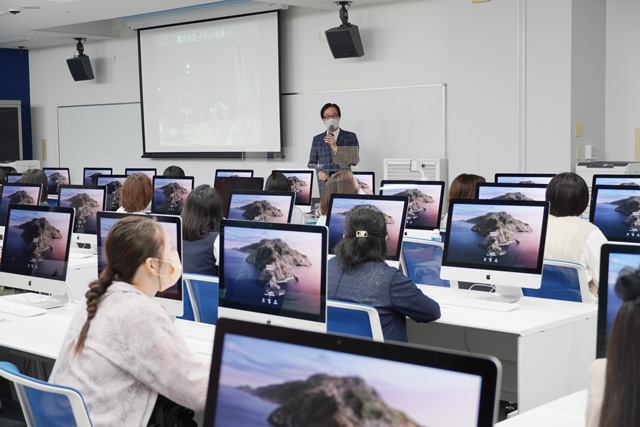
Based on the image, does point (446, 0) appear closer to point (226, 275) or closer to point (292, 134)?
point (292, 134)

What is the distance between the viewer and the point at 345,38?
9781mm

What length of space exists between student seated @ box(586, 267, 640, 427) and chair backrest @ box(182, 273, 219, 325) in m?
2.55

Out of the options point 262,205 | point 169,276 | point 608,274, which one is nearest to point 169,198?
point 262,205

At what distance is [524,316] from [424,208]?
2.48 meters

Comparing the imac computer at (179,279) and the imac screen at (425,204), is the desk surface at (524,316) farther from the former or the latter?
the imac screen at (425,204)

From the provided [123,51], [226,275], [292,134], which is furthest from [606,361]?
[123,51]

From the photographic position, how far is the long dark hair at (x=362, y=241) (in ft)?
10.8

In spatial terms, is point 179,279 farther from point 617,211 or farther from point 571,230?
point 617,211

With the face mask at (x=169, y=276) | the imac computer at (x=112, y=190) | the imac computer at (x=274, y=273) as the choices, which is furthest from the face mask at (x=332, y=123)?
the face mask at (x=169, y=276)

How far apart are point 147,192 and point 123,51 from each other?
796cm

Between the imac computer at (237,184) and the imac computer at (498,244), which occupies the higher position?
the imac computer at (237,184)

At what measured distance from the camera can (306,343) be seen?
45.0 inches

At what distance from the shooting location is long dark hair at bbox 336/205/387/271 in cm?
330

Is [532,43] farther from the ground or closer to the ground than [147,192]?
farther from the ground
